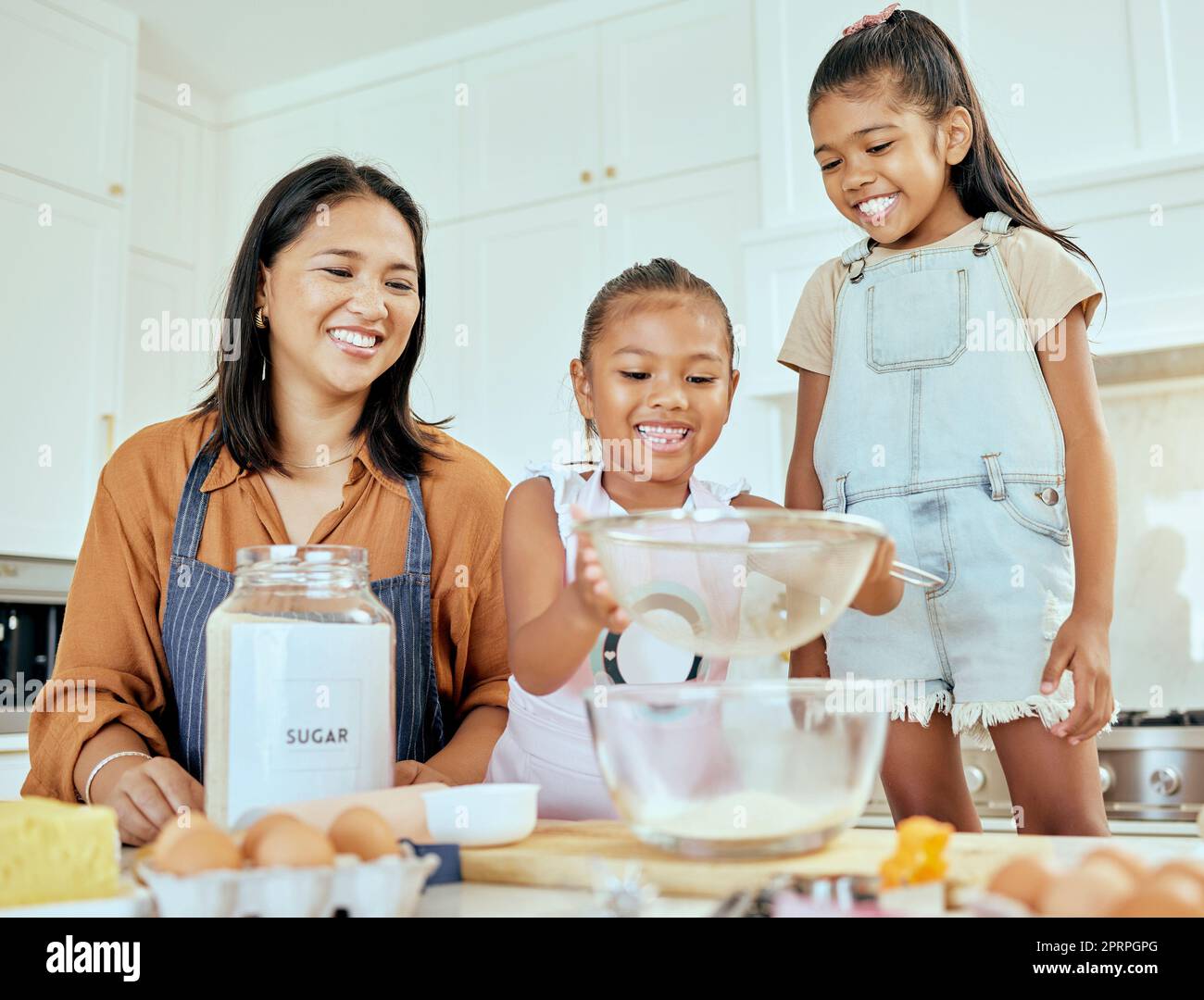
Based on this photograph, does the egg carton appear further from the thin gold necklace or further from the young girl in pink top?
the thin gold necklace

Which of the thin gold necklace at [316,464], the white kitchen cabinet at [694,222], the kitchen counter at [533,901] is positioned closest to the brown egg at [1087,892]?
the kitchen counter at [533,901]

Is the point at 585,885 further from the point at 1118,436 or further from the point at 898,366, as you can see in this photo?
the point at 1118,436

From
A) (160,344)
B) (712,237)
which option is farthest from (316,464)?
(160,344)

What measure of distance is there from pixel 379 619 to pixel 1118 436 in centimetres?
205

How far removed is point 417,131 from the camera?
3129 mm

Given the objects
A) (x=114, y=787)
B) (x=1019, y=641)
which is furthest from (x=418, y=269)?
(x=1019, y=641)

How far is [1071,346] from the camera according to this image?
1070 millimetres

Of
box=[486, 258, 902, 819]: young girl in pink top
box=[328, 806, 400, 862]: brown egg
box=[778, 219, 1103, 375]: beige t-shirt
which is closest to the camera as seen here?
box=[328, 806, 400, 862]: brown egg

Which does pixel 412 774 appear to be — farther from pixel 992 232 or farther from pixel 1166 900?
pixel 992 232

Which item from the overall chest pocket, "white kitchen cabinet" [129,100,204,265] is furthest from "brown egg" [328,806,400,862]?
"white kitchen cabinet" [129,100,204,265]

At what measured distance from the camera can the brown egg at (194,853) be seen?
1.57 feet

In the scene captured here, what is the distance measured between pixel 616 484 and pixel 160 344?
2546 mm

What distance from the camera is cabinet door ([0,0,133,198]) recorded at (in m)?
2.69

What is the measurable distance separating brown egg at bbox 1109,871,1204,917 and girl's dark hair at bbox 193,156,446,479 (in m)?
0.92
